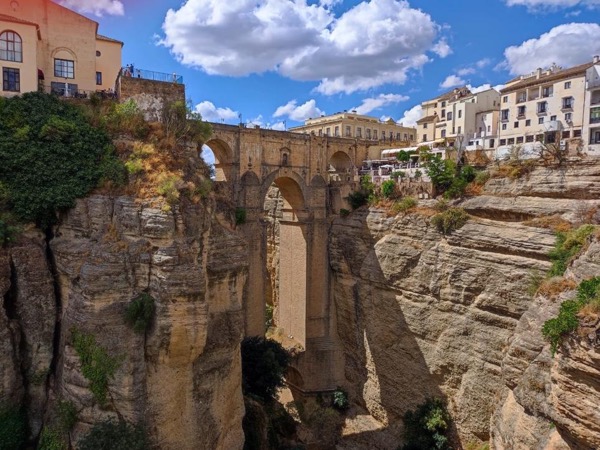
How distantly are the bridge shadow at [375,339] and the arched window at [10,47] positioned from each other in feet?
62.5

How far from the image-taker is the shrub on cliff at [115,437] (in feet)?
43.0

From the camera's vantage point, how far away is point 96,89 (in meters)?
22.6

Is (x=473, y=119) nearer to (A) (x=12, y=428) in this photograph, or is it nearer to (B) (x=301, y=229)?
(B) (x=301, y=229)

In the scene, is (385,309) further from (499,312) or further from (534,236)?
(534,236)

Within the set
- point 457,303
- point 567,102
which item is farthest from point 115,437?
point 567,102

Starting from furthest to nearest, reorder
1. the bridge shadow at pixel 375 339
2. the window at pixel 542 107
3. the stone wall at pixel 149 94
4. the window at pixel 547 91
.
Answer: the window at pixel 542 107, the window at pixel 547 91, the bridge shadow at pixel 375 339, the stone wall at pixel 149 94

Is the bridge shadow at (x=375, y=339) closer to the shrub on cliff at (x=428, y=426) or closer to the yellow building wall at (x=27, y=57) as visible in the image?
the shrub on cliff at (x=428, y=426)

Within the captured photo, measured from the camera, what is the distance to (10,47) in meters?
18.4

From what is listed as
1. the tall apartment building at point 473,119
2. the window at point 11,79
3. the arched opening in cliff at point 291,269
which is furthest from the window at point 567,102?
the window at point 11,79

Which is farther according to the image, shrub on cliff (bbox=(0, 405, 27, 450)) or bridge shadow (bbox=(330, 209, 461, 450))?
bridge shadow (bbox=(330, 209, 461, 450))

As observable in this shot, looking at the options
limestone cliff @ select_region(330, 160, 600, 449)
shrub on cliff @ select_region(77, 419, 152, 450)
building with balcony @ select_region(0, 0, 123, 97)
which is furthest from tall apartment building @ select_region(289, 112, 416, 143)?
shrub on cliff @ select_region(77, 419, 152, 450)

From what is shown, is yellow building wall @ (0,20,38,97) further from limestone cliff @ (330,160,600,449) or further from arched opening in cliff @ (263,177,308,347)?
limestone cliff @ (330,160,600,449)

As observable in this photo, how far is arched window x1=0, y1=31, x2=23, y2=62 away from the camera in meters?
18.3

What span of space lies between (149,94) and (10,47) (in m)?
5.45
